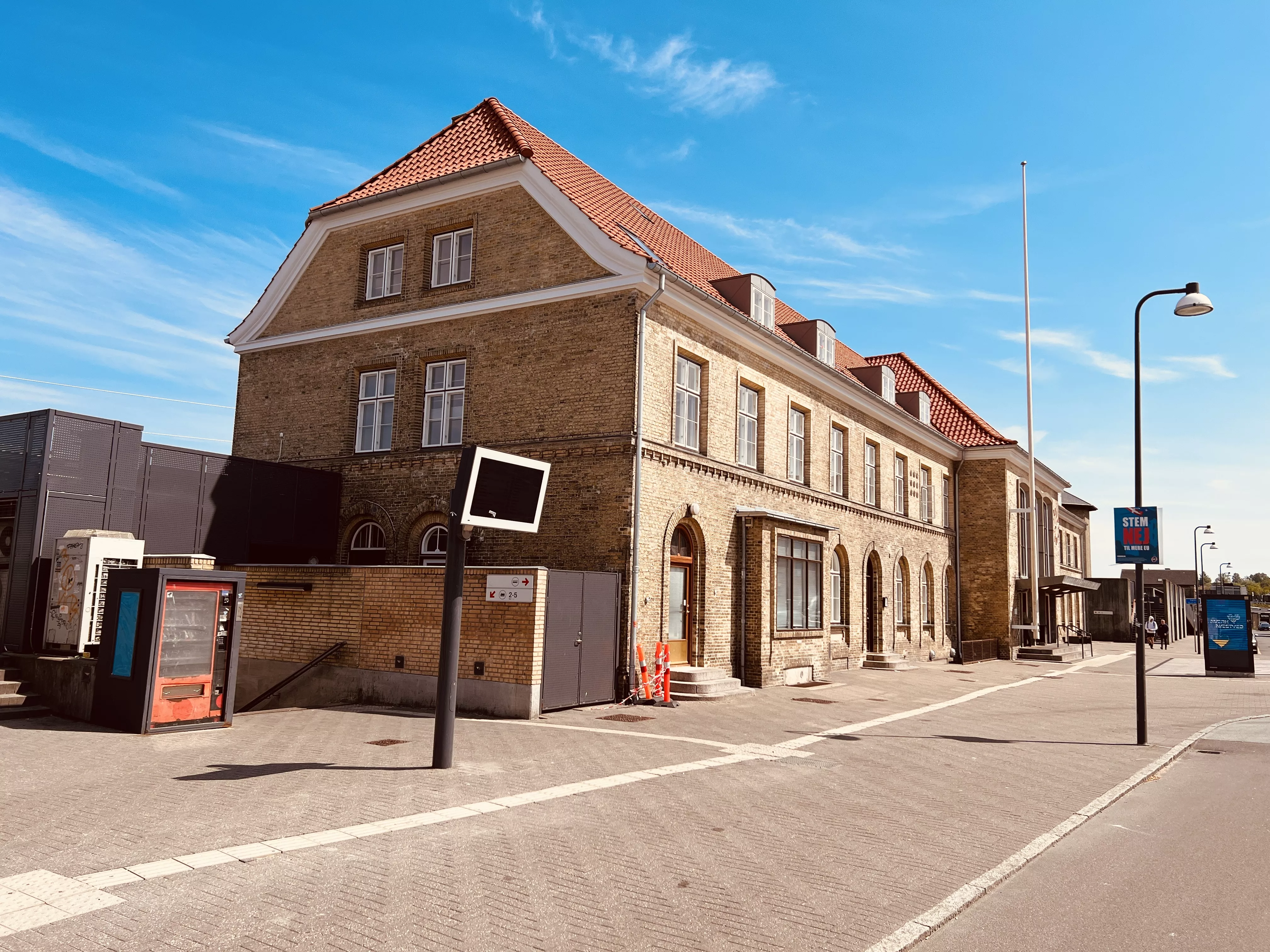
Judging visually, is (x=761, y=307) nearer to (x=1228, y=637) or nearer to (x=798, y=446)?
(x=798, y=446)

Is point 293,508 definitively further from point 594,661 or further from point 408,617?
point 594,661

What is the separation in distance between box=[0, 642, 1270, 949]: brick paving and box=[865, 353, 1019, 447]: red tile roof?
76.2 feet

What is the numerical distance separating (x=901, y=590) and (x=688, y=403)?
554 inches

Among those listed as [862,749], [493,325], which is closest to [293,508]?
[493,325]

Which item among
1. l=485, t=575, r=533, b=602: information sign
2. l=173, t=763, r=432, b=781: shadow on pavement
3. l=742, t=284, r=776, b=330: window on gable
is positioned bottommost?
l=173, t=763, r=432, b=781: shadow on pavement

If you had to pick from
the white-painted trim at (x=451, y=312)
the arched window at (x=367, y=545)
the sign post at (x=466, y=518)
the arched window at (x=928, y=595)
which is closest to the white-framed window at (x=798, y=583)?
the white-painted trim at (x=451, y=312)

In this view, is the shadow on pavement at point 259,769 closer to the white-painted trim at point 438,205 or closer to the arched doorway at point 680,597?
the arched doorway at point 680,597

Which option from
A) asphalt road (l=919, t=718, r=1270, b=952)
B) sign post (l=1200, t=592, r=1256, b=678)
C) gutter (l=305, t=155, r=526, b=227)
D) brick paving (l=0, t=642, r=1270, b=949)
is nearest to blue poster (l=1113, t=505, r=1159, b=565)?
brick paving (l=0, t=642, r=1270, b=949)

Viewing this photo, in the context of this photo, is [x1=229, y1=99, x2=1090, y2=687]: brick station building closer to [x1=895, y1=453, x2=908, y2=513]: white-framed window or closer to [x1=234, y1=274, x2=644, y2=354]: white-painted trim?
[x1=234, y1=274, x2=644, y2=354]: white-painted trim

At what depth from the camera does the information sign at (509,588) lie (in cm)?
1380

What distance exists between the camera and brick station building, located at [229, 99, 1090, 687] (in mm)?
17188

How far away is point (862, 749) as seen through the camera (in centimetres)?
1161

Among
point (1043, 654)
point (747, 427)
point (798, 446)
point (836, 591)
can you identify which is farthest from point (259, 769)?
point (1043, 654)

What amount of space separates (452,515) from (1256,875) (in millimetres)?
7441
